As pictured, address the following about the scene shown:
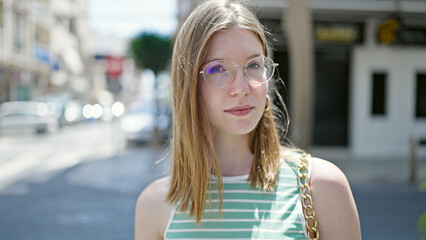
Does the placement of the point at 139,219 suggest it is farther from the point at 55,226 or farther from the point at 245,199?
the point at 55,226

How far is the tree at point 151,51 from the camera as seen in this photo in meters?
23.5

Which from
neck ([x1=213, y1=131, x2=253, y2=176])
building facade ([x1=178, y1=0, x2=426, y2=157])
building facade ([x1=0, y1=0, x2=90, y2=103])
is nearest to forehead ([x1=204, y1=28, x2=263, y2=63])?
neck ([x1=213, y1=131, x2=253, y2=176])

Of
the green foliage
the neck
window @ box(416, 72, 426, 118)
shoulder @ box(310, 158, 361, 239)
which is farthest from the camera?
the green foliage

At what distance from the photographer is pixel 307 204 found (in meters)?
1.47

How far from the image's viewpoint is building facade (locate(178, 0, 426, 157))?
14242mm

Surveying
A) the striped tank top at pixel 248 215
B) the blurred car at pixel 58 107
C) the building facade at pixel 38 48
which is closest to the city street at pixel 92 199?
the striped tank top at pixel 248 215

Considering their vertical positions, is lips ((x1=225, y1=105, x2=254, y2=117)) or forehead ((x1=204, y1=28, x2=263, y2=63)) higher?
forehead ((x1=204, y1=28, x2=263, y2=63))

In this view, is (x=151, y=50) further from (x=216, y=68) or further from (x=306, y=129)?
(x=216, y=68)

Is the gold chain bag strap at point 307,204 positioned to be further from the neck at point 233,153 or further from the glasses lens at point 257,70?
the glasses lens at point 257,70

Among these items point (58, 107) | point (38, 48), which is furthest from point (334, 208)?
point (38, 48)

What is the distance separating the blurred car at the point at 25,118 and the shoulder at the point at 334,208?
2438 cm

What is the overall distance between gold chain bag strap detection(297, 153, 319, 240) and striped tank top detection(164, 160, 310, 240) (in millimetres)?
18

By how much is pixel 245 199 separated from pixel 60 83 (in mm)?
45059

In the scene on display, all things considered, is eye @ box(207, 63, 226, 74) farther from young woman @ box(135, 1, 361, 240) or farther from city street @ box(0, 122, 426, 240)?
city street @ box(0, 122, 426, 240)
